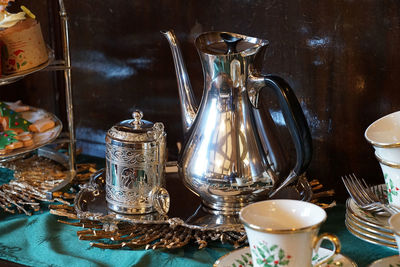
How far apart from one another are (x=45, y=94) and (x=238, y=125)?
20.2 inches

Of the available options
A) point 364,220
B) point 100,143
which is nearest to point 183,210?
point 364,220

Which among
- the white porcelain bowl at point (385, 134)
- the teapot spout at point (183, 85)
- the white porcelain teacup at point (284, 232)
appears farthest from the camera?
the teapot spout at point (183, 85)

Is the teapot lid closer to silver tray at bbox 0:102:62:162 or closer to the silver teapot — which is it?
the silver teapot

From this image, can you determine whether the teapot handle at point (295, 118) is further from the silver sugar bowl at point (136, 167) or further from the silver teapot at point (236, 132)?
the silver sugar bowl at point (136, 167)

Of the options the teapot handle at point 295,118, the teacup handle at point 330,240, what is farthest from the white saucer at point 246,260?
the teapot handle at point 295,118

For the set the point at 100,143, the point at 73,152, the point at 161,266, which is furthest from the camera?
the point at 100,143

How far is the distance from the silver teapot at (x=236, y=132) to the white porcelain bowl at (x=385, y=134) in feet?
0.23

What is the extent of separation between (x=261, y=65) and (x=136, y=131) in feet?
0.55

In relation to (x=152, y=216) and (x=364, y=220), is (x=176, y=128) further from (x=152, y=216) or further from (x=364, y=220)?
(x=364, y=220)

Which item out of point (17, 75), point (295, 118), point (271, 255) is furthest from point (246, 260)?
point (17, 75)

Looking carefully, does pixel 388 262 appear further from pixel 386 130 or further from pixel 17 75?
pixel 17 75

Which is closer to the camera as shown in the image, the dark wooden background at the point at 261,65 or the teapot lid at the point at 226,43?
the teapot lid at the point at 226,43

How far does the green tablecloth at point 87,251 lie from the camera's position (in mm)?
712

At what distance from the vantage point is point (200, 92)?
98 cm
